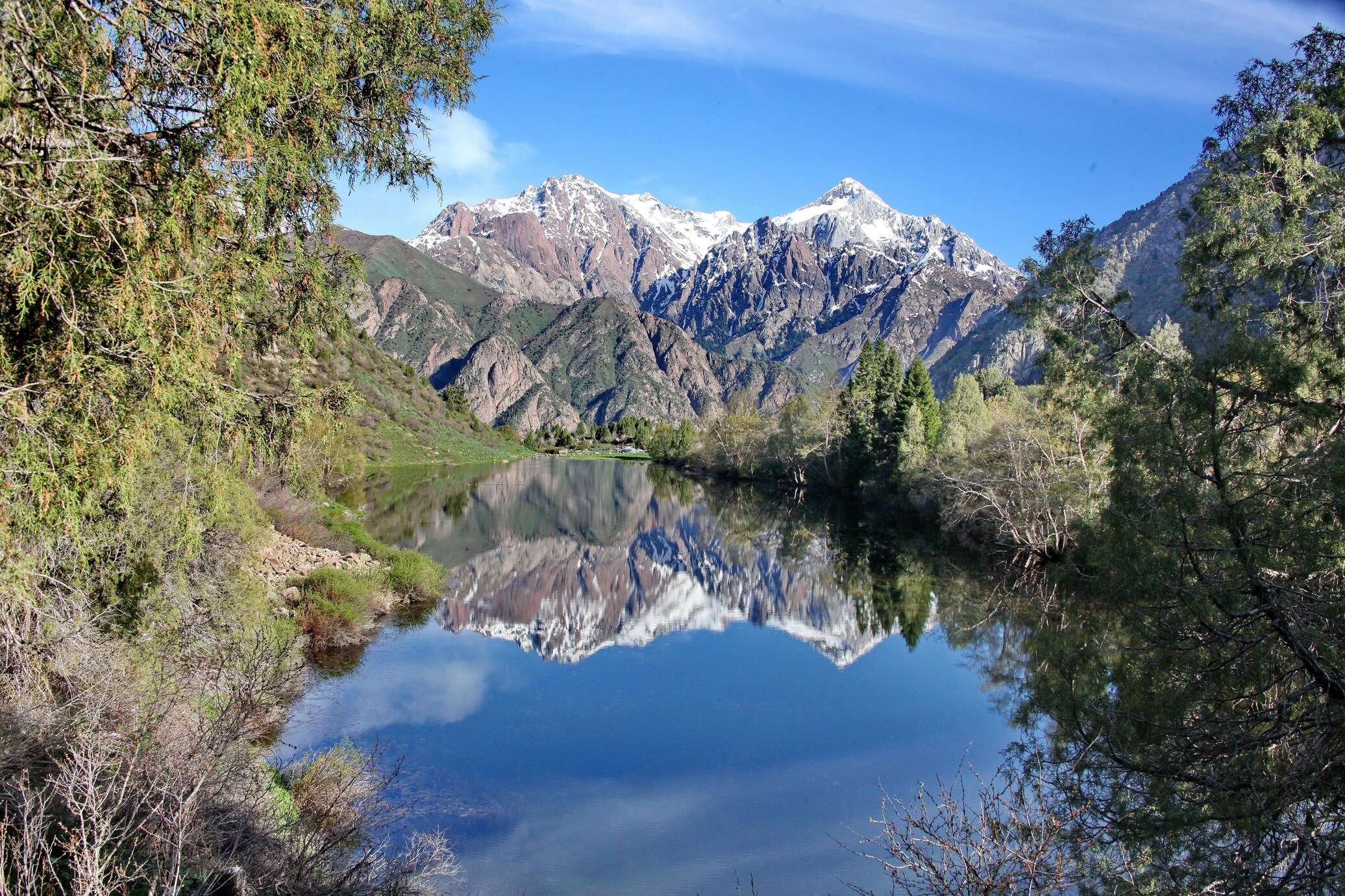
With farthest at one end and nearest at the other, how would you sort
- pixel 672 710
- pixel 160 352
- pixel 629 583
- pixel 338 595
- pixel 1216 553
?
1. pixel 629 583
2. pixel 338 595
3. pixel 672 710
4. pixel 1216 553
5. pixel 160 352

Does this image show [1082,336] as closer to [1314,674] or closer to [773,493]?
[1314,674]

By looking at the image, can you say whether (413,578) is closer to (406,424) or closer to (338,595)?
(338,595)

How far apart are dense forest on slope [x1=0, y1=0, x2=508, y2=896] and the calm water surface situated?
158 inches

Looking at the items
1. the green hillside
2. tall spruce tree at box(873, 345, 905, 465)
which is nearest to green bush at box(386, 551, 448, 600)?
tall spruce tree at box(873, 345, 905, 465)

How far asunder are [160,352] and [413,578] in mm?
24658

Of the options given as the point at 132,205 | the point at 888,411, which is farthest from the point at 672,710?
the point at 888,411

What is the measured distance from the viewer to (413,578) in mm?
29688

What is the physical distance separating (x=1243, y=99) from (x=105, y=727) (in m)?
16.4

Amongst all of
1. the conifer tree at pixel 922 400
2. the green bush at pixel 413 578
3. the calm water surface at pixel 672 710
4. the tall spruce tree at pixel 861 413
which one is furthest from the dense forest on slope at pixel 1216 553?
the tall spruce tree at pixel 861 413

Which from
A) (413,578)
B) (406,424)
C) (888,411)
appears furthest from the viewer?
(406,424)

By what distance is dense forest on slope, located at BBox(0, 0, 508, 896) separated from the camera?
5.91 meters

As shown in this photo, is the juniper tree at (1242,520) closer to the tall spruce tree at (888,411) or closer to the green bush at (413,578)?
the green bush at (413,578)

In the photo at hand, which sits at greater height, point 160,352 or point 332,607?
point 332,607

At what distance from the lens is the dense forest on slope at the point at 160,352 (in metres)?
5.91
